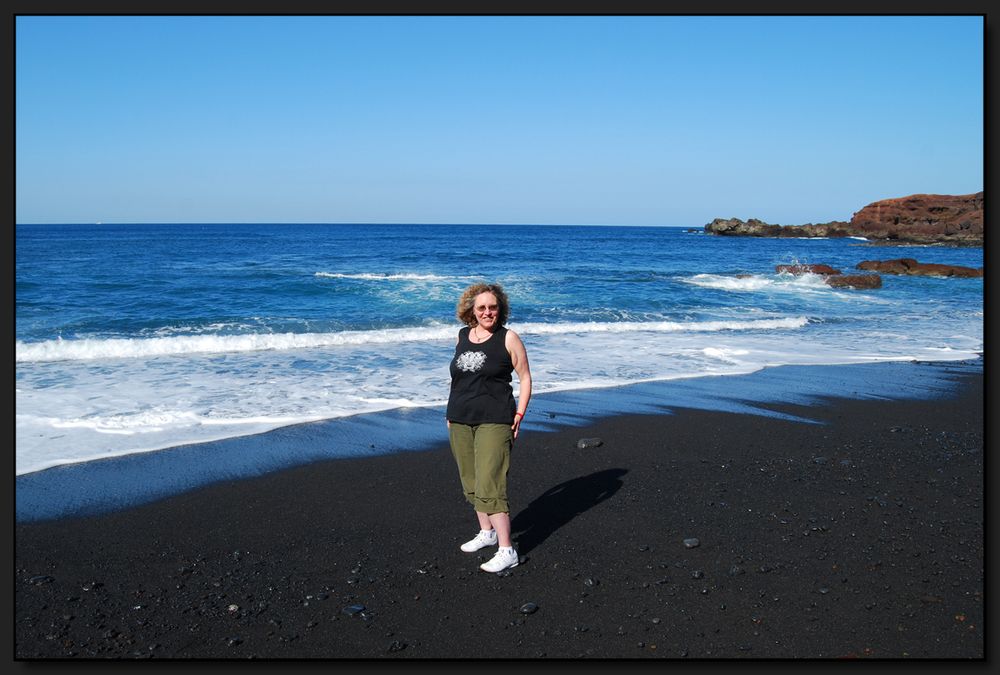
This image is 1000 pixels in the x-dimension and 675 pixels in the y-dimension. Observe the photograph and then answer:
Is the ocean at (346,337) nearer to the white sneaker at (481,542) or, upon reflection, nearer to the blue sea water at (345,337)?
the blue sea water at (345,337)

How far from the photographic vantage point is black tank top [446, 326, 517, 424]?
14.9 ft

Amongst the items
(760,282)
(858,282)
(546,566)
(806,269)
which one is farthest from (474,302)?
(806,269)

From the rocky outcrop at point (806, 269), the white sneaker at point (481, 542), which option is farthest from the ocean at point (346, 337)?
the white sneaker at point (481, 542)

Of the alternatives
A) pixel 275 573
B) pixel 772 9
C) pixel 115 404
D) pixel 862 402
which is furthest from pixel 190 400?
pixel 862 402

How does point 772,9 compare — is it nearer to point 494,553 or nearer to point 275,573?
point 494,553

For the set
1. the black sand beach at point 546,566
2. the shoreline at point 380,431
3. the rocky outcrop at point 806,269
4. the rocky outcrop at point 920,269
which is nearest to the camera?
the black sand beach at point 546,566

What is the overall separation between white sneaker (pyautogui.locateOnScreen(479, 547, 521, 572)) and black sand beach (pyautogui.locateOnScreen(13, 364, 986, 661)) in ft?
0.22

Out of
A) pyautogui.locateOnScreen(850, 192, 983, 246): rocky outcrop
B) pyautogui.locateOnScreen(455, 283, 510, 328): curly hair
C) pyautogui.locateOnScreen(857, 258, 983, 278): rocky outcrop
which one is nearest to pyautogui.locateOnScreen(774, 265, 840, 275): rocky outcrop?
pyautogui.locateOnScreen(857, 258, 983, 278): rocky outcrop

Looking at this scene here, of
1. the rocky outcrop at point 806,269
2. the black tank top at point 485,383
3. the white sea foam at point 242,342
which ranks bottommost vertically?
the white sea foam at point 242,342

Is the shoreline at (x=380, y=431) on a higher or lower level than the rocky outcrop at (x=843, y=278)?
lower

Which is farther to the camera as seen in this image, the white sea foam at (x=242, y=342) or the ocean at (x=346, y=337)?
the white sea foam at (x=242, y=342)

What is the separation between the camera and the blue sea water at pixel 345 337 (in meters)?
8.80

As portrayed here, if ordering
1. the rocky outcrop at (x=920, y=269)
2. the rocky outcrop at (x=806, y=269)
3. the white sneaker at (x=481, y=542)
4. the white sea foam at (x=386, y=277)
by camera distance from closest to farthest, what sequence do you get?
the white sneaker at (x=481, y=542) → the white sea foam at (x=386, y=277) → the rocky outcrop at (x=806, y=269) → the rocky outcrop at (x=920, y=269)

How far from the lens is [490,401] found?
14.9 ft
